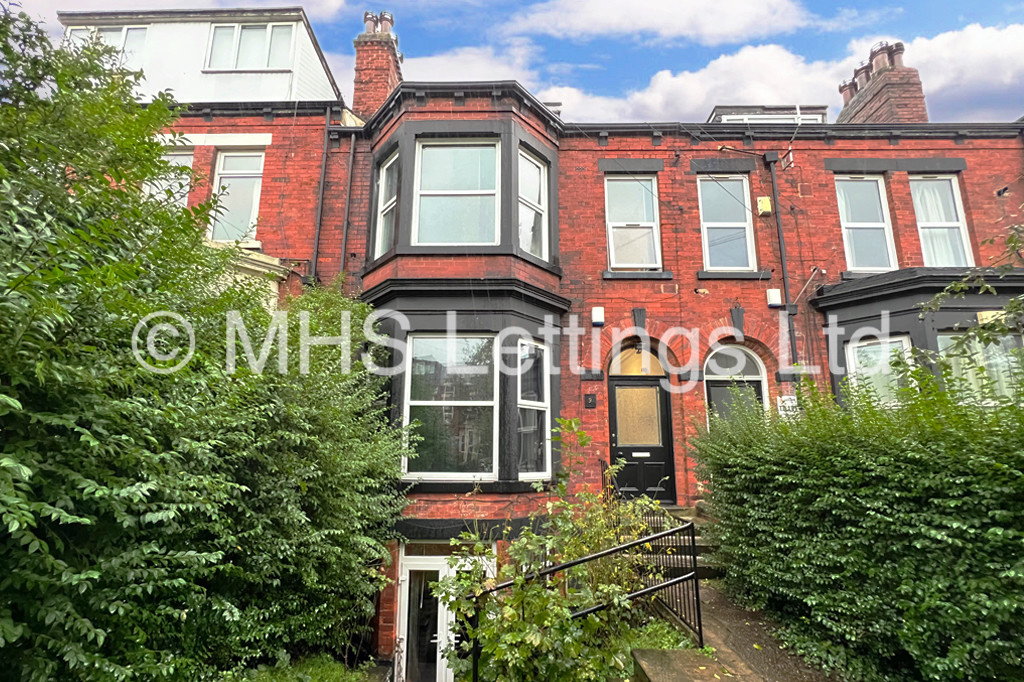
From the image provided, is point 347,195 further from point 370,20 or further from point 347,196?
point 370,20

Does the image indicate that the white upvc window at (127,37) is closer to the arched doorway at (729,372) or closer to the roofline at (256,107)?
the roofline at (256,107)

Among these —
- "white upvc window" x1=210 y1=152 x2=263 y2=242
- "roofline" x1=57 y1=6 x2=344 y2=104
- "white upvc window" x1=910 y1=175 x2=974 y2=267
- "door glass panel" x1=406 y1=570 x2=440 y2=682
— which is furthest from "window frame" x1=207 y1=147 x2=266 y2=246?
"white upvc window" x1=910 y1=175 x2=974 y2=267

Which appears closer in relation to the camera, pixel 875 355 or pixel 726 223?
pixel 875 355

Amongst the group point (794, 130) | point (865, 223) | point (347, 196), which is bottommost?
point (865, 223)

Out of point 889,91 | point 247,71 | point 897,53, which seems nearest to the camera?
point 247,71

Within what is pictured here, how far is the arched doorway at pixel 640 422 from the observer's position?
8102mm

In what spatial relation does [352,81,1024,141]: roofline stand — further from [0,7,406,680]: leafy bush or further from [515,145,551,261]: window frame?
[0,7,406,680]: leafy bush

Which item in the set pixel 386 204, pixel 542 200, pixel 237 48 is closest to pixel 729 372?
pixel 542 200

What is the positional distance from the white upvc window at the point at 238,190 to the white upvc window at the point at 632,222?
20.3 feet

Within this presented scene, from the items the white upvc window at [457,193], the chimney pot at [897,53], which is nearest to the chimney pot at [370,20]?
the white upvc window at [457,193]

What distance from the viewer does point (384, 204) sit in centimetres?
853

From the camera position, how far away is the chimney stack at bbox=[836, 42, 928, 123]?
10.4 meters

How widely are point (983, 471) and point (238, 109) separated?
11260 millimetres

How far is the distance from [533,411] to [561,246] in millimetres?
2915
